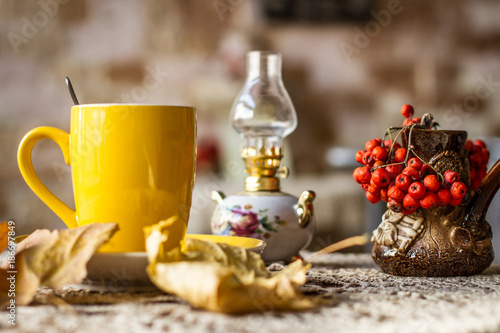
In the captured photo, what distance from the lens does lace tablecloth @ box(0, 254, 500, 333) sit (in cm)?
39

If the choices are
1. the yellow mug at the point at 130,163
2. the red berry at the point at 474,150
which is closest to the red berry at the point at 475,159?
the red berry at the point at 474,150

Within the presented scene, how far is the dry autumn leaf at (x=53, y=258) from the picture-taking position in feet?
1.46

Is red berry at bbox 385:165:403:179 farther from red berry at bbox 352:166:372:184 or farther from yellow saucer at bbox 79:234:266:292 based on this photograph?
yellow saucer at bbox 79:234:266:292

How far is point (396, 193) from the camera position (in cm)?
60

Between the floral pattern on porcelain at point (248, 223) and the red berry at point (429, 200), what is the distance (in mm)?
253

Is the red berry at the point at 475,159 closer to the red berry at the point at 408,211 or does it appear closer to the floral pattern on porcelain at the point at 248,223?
the red berry at the point at 408,211

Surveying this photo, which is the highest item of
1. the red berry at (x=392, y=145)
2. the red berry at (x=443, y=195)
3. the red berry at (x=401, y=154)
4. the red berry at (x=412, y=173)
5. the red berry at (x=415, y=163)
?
the red berry at (x=392, y=145)

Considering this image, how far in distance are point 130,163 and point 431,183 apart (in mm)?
330

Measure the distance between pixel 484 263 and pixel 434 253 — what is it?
0.07 m

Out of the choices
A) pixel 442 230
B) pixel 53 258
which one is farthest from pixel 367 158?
pixel 53 258

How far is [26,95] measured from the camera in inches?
82.4

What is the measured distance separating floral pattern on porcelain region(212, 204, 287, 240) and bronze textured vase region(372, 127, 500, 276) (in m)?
0.19

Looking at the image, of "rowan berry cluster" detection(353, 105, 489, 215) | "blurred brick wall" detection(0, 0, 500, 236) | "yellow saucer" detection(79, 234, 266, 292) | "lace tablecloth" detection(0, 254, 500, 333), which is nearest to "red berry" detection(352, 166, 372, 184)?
"rowan berry cluster" detection(353, 105, 489, 215)

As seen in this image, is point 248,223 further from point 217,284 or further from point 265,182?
point 217,284
